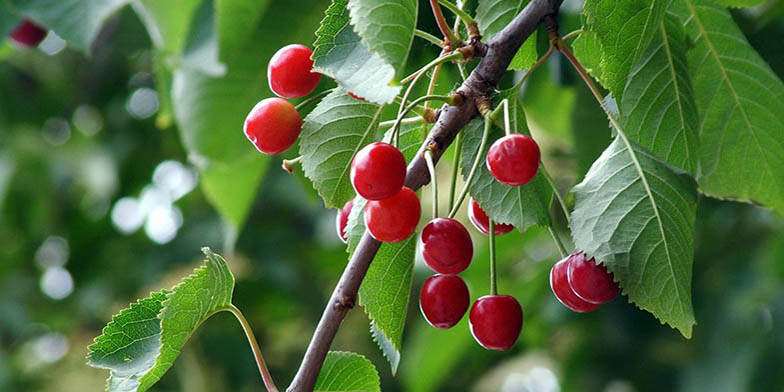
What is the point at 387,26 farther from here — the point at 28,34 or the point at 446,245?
the point at 28,34

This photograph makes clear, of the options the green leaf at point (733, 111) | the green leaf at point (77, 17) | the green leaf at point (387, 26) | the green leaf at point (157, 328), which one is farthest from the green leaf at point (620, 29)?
the green leaf at point (77, 17)

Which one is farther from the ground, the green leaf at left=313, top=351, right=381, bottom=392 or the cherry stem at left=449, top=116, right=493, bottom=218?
the cherry stem at left=449, top=116, right=493, bottom=218

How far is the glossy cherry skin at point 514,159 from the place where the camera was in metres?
0.80

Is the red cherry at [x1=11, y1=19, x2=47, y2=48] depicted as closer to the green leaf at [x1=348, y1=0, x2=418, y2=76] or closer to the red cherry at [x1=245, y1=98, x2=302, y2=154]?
the red cherry at [x1=245, y1=98, x2=302, y2=154]

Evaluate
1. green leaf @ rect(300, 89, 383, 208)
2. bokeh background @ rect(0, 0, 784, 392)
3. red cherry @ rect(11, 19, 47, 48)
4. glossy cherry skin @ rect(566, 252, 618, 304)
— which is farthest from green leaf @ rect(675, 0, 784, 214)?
red cherry @ rect(11, 19, 47, 48)

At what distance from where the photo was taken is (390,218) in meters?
0.80

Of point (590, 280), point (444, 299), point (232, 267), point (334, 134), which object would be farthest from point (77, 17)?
point (232, 267)

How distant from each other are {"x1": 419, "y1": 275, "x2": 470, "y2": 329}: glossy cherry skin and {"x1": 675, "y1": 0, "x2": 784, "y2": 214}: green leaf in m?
0.36

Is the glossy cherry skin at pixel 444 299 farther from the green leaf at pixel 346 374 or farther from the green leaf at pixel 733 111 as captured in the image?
the green leaf at pixel 733 111

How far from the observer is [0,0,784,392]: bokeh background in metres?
2.40

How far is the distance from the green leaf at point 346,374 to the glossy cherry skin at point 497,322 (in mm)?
115

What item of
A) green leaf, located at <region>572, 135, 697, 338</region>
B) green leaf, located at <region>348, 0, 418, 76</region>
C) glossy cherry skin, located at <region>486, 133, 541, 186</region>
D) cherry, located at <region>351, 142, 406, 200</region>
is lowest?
green leaf, located at <region>572, 135, 697, 338</region>

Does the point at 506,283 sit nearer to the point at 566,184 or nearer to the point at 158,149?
the point at 566,184

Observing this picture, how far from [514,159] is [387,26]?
0.16 metres
